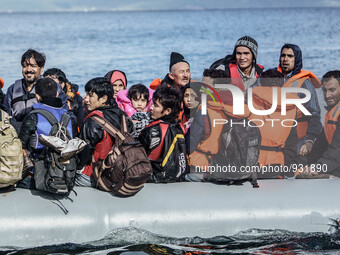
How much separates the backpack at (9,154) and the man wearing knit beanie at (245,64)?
2224mm

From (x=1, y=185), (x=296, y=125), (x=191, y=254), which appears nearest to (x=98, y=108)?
(x=1, y=185)

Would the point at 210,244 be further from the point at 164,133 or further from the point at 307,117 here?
the point at 307,117

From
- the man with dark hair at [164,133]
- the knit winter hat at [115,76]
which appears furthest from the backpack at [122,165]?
the knit winter hat at [115,76]

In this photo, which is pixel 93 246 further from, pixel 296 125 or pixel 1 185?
pixel 296 125

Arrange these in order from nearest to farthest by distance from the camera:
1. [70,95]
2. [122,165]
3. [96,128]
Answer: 1. [122,165]
2. [96,128]
3. [70,95]

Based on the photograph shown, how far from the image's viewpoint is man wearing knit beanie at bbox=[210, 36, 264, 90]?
5922 mm

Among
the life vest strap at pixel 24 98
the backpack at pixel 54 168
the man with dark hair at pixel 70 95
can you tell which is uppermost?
the man with dark hair at pixel 70 95

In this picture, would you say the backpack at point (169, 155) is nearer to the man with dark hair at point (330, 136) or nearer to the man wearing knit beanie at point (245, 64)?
the man wearing knit beanie at point (245, 64)

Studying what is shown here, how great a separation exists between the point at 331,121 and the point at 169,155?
1487mm

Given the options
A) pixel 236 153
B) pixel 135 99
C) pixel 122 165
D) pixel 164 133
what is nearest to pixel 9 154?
pixel 122 165

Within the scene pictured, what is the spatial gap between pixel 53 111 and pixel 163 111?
91 centimetres

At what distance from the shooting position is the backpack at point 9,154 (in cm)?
460

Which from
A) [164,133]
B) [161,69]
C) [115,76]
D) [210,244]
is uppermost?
[161,69]

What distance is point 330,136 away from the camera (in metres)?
5.30
